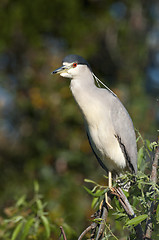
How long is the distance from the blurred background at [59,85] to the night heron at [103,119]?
201 cm

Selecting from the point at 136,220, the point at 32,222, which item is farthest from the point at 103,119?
the point at 136,220

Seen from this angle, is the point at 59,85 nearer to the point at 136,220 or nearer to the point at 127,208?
the point at 127,208

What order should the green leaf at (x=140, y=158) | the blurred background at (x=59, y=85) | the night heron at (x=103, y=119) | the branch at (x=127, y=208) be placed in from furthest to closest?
the blurred background at (x=59, y=85), the night heron at (x=103, y=119), the green leaf at (x=140, y=158), the branch at (x=127, y=208)

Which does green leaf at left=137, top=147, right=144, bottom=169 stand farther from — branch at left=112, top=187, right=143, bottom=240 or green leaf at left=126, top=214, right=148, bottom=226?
green leaf at left=126, top=214, right=148, bottom=226

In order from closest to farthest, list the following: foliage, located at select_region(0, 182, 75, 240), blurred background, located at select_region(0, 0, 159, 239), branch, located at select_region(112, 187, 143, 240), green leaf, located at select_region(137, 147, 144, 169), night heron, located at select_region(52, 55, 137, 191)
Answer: branch, located at select_region(112, 187, 143, 240) < green leaf, located at select_region(137, 147, 144, 169) < foliage, located at select_region(0, 182, 75, 240) < night heron, located at select_region(52, 55, 137, 191) < blurred background, located at select_region(0, 0, 159, 239)

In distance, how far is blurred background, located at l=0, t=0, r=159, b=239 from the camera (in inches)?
190

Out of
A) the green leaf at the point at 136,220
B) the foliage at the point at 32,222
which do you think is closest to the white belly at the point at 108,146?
the foliage at the point at 32,222

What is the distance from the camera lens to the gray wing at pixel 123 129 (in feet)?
7.52

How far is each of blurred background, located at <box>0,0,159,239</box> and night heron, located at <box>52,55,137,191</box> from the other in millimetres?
2008

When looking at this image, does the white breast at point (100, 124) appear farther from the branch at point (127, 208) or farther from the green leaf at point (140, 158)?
the branch at point (127, 208)

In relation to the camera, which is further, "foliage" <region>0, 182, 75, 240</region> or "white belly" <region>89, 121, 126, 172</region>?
"white belly" <region>89, 121, 126, 172</region>

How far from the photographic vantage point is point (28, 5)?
5.79m

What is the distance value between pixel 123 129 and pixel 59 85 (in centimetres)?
289

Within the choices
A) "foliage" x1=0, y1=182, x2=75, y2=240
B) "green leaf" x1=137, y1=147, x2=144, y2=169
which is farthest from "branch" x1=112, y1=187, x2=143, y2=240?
"foliage" x1=0, y1=182, x2=75, y2=240
